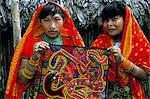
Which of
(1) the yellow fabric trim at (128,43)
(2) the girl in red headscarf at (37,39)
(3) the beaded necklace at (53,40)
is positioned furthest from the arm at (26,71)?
(1) the yellow fabric trim at (128,43)

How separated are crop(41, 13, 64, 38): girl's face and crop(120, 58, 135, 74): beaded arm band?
1.45 ft

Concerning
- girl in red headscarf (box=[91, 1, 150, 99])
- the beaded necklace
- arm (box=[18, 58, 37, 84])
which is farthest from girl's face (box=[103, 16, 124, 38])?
arm (box=[18, 58, 37, 84])

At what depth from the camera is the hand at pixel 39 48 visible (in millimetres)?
2586

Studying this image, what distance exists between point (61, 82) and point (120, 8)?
0.62m

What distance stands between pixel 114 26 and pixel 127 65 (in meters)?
0.29

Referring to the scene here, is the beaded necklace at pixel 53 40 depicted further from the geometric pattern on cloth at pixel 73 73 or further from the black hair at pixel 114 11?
the black hair at pixel 114 11

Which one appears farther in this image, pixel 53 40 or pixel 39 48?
pixel 53 40

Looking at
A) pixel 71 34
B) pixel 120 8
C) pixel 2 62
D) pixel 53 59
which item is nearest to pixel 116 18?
pixel 120 8

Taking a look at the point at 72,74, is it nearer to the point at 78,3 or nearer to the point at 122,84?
the point at 122,84

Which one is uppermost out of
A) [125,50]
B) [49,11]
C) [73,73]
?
[49,11]

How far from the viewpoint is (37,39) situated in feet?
9.22

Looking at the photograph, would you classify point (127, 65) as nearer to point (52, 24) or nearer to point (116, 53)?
point (116, 53)

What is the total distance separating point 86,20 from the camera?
4711mm

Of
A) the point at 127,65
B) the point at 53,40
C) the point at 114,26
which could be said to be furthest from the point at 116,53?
the point at 53,40
